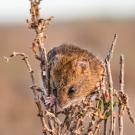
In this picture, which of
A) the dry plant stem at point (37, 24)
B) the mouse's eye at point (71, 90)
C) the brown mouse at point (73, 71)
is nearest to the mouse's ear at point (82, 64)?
the brown mouse at point (73, 71)

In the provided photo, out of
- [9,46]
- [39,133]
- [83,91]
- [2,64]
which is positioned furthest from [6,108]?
[83,91]

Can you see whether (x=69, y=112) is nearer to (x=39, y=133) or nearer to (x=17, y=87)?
(x=39, y=133)

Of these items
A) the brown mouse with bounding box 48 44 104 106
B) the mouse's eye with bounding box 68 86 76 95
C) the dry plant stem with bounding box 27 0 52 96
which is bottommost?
the mouse's eye with bounding box 68 86 76 95

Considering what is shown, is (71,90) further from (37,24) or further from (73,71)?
(37,24)

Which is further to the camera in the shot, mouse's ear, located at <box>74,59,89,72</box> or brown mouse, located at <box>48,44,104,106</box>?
mouse's ear, located at <box>74,59,89,72</box>

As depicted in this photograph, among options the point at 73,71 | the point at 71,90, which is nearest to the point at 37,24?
the point at 73,71

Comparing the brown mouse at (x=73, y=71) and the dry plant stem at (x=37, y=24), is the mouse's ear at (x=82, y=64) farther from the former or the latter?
the dry plant stem at (x=37, y=24)


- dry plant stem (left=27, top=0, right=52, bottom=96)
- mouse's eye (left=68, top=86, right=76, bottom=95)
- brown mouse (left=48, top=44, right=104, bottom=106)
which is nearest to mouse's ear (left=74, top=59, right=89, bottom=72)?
brown mouse (left=48, top=44, right=104, bottom=106)

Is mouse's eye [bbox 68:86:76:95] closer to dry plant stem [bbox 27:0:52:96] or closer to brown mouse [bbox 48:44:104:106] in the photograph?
brown mouse [bbox 48:44:104:106]
